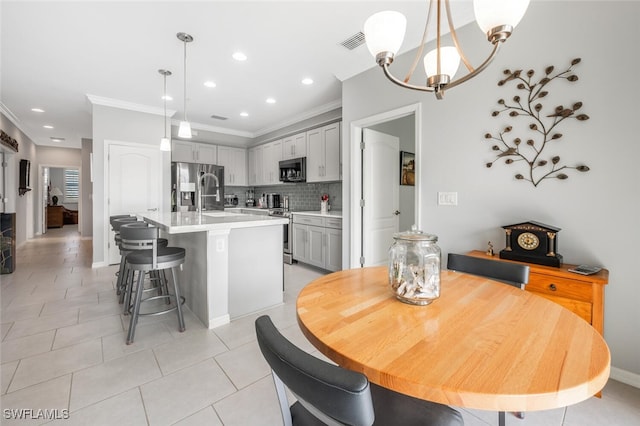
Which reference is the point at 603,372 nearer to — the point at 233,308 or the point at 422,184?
the point at 422,184

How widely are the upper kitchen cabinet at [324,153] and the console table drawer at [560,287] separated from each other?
304 cm

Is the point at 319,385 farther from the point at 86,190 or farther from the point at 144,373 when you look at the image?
the point at 86,190

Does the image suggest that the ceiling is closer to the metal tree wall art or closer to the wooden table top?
the metal tree wall art

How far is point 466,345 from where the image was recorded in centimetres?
80

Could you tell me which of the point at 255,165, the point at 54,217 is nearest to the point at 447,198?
the point at 255,165

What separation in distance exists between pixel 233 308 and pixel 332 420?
2239 mm

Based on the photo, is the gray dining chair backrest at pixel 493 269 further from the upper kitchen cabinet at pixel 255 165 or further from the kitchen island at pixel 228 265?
the upper kitchen cabinet at pixel 255 165

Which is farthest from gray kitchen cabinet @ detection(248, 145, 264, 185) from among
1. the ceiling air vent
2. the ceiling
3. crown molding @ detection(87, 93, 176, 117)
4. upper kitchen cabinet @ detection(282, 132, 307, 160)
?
the ceiling air vent

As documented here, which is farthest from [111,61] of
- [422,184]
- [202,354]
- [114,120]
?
[422,184]

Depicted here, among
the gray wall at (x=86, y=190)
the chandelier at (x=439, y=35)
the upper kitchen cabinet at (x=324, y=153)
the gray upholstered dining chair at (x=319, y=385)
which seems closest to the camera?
the gray upholstered dining chair at (x=319, y=385)

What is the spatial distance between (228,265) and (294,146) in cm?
335

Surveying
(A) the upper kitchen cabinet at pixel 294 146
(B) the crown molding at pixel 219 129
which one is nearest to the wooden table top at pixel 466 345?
(A) the upper kitchen cabinet at pixel 294 146

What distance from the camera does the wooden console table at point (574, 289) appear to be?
162 centimetres

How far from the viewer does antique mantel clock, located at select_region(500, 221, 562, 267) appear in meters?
1.86
